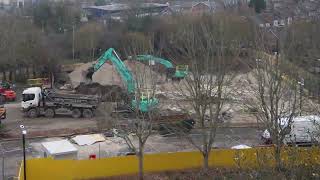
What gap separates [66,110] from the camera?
27.1 meters

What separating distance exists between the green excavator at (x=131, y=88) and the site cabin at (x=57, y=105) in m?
2.21

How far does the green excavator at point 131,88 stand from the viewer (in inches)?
756

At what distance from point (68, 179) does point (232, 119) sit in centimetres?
1140

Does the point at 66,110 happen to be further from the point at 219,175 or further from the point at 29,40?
the point at 29,40

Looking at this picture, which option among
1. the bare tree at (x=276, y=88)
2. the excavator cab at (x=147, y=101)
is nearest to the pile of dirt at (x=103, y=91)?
the excavator cab at (x=147, y=101)

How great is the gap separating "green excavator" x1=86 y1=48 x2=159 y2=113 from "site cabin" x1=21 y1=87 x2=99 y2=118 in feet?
7.24

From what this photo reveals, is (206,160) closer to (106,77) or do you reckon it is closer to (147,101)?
(147,101)

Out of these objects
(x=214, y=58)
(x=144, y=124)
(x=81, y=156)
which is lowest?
(x=81, y=156)

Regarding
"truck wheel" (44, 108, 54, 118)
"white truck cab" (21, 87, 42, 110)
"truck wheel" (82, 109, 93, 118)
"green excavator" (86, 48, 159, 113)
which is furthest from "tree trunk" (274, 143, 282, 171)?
"white truck cab" (21, 87, 42, 110)

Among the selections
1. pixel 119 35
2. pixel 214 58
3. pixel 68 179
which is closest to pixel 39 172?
pixel 68 179

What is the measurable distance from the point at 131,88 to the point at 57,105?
581cm

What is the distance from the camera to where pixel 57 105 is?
26875mm

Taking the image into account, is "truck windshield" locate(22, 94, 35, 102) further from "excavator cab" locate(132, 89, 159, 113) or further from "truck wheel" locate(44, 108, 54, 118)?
"excavator cab" locate(132, 89, 159, 113)

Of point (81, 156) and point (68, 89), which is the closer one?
point (81, 156)
